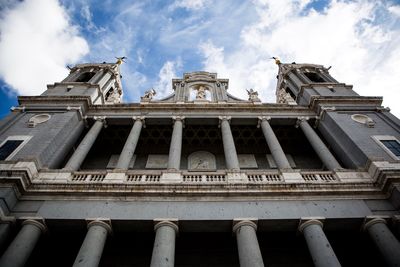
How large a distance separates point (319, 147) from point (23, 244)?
53.4ft

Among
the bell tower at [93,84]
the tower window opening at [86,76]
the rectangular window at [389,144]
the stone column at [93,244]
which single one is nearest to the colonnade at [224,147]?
the rectangular window at [389,144]

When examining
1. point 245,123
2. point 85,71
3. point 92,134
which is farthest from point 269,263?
point 85,71

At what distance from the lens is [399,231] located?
1322 centimetres

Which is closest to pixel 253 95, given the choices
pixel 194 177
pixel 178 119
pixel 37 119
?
pixel 178 119

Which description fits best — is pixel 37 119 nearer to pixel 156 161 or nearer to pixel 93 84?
pixel 93 84

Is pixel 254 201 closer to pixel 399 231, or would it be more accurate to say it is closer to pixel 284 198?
pixel 284 198

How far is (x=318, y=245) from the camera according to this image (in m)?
12.4

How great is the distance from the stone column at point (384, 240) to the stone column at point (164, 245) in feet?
27.4

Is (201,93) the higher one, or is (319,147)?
(201,93)

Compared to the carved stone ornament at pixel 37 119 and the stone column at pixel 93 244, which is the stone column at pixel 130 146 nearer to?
the stone column at pixel 93 244

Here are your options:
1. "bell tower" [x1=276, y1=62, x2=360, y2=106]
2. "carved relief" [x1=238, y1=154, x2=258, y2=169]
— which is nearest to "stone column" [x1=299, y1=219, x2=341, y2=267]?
"carved relief" [x1=238, y1=154, x2=258, y2=169]

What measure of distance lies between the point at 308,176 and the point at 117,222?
9.94 metres

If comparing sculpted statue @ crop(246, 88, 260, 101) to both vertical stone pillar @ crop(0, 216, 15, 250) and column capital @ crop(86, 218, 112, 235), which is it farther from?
vertical stone pillar @ crop(0, 216, 15, 250)

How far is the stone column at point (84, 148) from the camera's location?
1720cm
